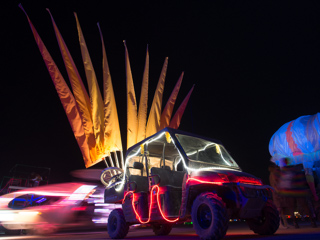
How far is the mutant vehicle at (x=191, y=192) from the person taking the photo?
4.52 meters

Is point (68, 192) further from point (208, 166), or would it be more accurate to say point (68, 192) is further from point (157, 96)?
point (157, 96)

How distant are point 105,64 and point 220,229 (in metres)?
16.6

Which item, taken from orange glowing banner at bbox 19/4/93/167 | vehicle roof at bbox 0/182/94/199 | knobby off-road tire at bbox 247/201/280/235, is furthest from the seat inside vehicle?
orange glowing banner at bbox 19/4/93/167

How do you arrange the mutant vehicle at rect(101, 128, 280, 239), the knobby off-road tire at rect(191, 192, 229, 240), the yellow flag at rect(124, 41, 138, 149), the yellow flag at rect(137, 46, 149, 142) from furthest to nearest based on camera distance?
the yellow flag at rect(137, 46, 149, 142)
the yellow flag at rect(124, 41, 138, 149)
the mutant vehicle at rect(101, 128, 280, 239)
the knobby off-road tire at rect(191, 192, 229, 240)

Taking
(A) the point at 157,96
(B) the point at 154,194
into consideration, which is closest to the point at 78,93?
(A) the point at 157,96

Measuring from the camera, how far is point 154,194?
5.75 meters

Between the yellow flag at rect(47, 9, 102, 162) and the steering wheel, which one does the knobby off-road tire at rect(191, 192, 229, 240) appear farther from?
the yellow flag at rect(47, 9, 102, 162)

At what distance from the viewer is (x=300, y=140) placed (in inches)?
1022

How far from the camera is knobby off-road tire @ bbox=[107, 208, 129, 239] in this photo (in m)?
6.57

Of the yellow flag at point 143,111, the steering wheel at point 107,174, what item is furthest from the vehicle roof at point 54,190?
the yellow flag at point 143,111

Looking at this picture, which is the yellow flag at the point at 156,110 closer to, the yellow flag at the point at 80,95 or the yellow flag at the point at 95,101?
the yellow flag at the point at 95,101

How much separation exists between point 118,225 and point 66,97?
1254 cm

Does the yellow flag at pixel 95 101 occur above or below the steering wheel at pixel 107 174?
above

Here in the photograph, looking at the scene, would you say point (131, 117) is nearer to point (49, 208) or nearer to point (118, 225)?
point (49, 208)
